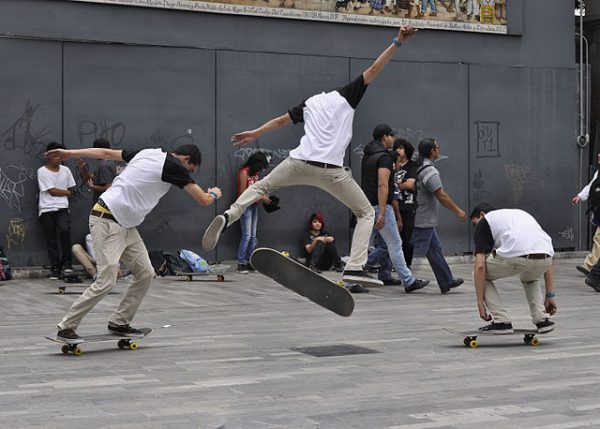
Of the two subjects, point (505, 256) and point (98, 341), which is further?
point (505, 256)

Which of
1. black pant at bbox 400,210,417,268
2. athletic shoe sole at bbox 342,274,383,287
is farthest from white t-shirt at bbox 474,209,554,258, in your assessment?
black pant at bbox 400,210,417,268

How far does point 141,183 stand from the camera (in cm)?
949

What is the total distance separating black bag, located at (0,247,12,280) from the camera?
15.9 m

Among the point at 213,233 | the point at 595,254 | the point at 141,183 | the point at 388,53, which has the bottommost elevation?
the point at 595,254

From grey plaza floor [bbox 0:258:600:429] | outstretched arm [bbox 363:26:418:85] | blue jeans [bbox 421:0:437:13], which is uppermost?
blue jeans [bbox 421:0:437:13]

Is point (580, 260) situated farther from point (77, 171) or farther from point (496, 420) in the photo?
point (496, 420)

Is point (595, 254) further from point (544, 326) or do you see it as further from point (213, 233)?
point (213, 233)

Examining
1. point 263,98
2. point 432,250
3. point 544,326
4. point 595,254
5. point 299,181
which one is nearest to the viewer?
point 544,326

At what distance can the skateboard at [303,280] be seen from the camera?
10.2 metres

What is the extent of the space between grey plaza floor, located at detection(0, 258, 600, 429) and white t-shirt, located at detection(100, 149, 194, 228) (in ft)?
3.92

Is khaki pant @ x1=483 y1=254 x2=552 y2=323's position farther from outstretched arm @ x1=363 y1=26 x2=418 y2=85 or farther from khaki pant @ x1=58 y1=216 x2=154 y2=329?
khaki pant @ x1=58 y1=216 x2=154 y2=329

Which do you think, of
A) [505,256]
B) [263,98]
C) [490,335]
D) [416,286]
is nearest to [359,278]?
[490,335]

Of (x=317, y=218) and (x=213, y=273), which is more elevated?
(x=317, y=218)

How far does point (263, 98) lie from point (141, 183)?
853cm
